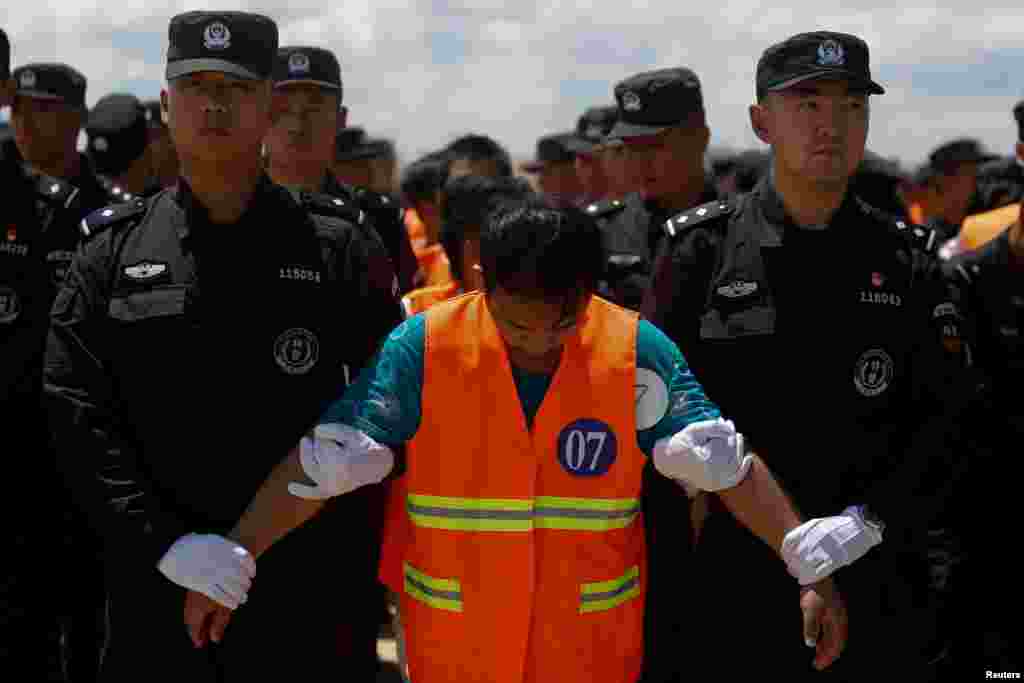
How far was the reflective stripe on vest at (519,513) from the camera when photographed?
2.81 meters

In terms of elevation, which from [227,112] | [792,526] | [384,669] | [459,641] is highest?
[227,112]

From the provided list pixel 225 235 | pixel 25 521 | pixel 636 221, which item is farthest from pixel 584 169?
pixel 225 235

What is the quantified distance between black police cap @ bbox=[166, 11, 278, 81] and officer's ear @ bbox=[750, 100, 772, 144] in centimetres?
132

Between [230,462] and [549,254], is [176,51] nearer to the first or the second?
[230,462]

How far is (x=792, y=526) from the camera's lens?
9.78 ft

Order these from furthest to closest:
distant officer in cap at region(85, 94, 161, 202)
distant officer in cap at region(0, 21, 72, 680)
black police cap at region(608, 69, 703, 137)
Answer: distant officer in cap at region(85, 94, 161, 202)
black police cap at region(608, 69, 703, 137)
distant officer in cap at region(0, 21, 72, 680)

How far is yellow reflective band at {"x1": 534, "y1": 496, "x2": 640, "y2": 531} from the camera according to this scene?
284cm

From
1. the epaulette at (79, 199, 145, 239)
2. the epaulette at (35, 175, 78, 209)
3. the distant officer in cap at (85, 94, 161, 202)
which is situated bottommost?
the distant officer in cap at (85, 94, 161, 202)

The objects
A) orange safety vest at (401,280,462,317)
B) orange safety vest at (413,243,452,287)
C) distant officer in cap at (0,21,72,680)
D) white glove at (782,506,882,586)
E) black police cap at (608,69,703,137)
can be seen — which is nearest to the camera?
white glove at (782,506,882,586)

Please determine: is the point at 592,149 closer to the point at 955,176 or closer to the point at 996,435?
the point at 955,176

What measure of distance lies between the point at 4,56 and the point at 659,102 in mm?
2438

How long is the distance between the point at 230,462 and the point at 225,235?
551 millimetres

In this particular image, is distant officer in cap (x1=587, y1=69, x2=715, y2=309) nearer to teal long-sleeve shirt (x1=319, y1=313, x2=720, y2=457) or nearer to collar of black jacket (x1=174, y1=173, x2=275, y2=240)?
collar of black jacket (x1=174, y1=173, x2=275, y2=240)

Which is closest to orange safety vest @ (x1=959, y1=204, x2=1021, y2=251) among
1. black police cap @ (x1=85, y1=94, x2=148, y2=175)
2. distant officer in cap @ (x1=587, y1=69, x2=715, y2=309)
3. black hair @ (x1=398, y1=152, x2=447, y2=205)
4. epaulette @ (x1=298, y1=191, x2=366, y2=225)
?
distant officer in cap @ (x1=587, y1=69, x2=715, y2=309)
